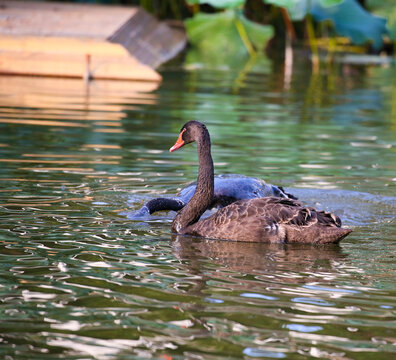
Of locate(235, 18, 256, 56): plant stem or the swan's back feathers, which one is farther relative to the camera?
locate(235, 18, 256, 56): plant stem

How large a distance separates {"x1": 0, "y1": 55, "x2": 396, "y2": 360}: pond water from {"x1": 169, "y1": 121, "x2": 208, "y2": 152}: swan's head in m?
0.65

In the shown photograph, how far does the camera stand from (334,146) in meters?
10.2

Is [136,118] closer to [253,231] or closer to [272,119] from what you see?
[272,119]

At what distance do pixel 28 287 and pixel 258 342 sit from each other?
55.2 inches

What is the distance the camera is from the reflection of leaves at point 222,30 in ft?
64.2

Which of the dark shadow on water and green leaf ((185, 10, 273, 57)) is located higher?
green leaf ((185, 10, 273, 57))

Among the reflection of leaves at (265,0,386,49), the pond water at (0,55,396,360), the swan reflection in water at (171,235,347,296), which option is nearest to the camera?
the pond water at (0,55,396,360)

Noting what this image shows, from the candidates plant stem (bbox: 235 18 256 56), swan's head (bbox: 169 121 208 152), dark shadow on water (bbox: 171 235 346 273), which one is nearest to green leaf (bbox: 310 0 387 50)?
plant stem (bbox: 235 18 256 56)

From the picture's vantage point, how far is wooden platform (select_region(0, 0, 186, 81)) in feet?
47.3

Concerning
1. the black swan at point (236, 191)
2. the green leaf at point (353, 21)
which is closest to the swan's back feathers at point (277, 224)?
the black swan at point (236, 191)

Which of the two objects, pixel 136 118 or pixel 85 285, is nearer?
pixel 85 285

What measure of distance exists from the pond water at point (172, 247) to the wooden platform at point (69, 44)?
5.37ft

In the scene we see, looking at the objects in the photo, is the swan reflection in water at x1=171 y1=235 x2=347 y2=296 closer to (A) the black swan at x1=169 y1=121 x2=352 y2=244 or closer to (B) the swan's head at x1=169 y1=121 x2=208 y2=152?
(A) the black swan at x1=169 y1=121 x2=352 y2=244

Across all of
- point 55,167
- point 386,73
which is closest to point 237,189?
point 55,167
